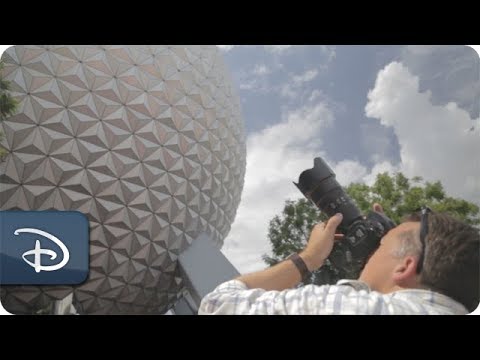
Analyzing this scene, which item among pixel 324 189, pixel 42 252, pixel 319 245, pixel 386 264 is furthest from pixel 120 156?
pixel 386 264

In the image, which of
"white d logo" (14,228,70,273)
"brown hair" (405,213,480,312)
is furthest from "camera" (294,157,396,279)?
"white d logo" (14,228,70,273)

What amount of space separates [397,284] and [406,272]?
76mm

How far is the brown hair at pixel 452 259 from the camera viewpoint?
1754mm

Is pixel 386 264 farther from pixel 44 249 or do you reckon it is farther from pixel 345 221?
pixel 44 249

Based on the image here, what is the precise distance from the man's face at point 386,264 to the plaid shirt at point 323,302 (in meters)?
0.17

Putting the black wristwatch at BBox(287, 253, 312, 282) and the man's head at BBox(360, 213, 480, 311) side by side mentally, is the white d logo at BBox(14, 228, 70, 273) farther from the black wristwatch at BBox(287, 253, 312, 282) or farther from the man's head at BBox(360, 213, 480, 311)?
the man's head at BBox(360, 213, 480, 311)

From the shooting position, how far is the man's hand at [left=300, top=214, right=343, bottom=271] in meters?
2.07

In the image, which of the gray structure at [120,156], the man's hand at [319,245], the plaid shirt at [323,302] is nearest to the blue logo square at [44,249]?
the man's hand at [319,245]

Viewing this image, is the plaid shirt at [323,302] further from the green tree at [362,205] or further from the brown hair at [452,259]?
the green tree at [362,205]

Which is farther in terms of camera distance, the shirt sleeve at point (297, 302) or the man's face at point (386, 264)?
the man's face at point (386, 264)

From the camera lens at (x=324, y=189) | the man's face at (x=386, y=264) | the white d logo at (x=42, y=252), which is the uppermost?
the white d logo at (x=42, y=252)

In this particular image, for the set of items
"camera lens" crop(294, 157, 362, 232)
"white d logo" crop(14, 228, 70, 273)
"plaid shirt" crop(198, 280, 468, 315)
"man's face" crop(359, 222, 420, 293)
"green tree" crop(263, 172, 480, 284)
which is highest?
"green tree" crop(263, 172, 480, 284)

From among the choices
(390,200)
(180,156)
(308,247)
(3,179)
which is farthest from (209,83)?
(308,247)

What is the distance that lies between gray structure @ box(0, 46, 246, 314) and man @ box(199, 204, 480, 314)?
27.6 feet
